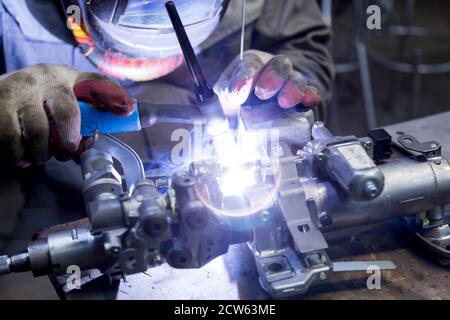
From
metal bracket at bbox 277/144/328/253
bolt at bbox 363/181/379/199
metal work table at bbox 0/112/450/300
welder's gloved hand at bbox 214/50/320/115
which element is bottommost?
metal work table at bbox 0/112/450/300

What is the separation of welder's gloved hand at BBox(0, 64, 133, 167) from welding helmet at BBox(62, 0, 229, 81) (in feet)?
0.48

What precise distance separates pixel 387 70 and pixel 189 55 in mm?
3265

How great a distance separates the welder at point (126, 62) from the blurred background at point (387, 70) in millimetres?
978

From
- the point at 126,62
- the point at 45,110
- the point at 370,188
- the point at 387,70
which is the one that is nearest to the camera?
the point at 370,188

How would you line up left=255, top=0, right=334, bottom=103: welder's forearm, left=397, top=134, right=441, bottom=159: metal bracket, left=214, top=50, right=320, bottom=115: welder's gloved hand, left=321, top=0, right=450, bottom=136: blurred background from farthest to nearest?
left=321, top=0, right=450, bottom=136: blurred background, left=255, top=0, right=334, bottom=103: welder's forearm, left=214, top=50, right=320, bottom=115: welder's gloved hand, left=397, top=134, right=441, bottom=159: metal bracket

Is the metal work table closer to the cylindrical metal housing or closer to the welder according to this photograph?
the cylindrical metal housing

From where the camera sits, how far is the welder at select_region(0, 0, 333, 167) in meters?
1.20

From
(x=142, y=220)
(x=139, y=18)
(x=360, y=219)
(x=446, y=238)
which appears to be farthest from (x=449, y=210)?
(x=139, y=18)

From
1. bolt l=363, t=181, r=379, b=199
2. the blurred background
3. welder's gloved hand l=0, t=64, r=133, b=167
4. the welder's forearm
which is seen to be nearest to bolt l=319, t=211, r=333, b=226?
bolt l=363, t=181, r=379, b=199

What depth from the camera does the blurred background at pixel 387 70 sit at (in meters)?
Result: 3.16

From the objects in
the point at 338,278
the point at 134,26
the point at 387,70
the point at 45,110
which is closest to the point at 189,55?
the point at 134,26

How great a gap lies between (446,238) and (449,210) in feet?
0.27

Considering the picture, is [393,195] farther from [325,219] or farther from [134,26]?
[134,26]

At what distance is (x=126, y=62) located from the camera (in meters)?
1.57
